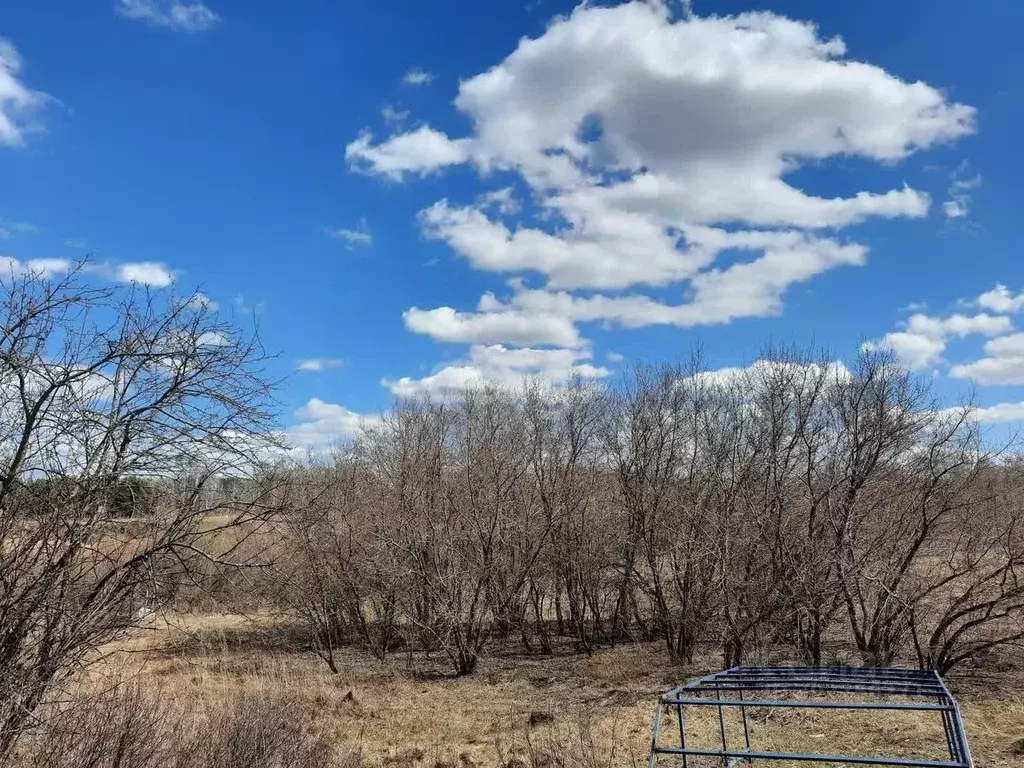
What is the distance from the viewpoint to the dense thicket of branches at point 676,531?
13.7 meters

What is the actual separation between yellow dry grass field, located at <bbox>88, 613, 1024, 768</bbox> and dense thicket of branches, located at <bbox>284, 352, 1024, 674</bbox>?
871 mm

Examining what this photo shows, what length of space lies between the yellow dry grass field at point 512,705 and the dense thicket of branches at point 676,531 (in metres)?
0.87

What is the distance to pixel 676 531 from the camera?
54.9 feet

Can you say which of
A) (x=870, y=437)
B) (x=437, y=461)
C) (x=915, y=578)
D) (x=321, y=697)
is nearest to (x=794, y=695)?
(x=915, y=578)

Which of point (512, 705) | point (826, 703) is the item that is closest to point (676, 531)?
point (512, 705)

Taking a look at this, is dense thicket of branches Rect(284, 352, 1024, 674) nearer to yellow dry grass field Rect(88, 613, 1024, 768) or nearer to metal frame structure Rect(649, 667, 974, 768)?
yellow dry grass field Rect(88, 613, 1024, 768)

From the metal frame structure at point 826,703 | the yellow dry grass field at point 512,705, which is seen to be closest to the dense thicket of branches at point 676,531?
the yellow dry grass field at point 512,705

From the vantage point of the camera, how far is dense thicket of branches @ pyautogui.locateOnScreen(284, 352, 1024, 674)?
540 inches

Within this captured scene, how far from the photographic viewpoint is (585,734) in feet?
30.7

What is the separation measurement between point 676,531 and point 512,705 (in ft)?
17.5

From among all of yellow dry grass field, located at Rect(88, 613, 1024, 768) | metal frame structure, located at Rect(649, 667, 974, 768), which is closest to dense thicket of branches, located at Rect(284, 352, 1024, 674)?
yellow dry grass field, located at Rect(88, 613, 1024, 768)

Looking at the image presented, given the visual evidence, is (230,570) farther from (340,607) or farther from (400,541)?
(340,607)

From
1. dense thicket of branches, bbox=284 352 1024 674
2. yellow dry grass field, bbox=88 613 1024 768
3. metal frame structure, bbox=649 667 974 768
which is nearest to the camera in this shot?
metal frame structure, bbox=649 667 974 768

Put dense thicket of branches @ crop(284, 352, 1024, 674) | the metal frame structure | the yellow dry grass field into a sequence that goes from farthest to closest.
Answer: dense thicket of branches @ crop(284, 352, 1024, 674)
the yellow dry grass field
the metal frame structure
